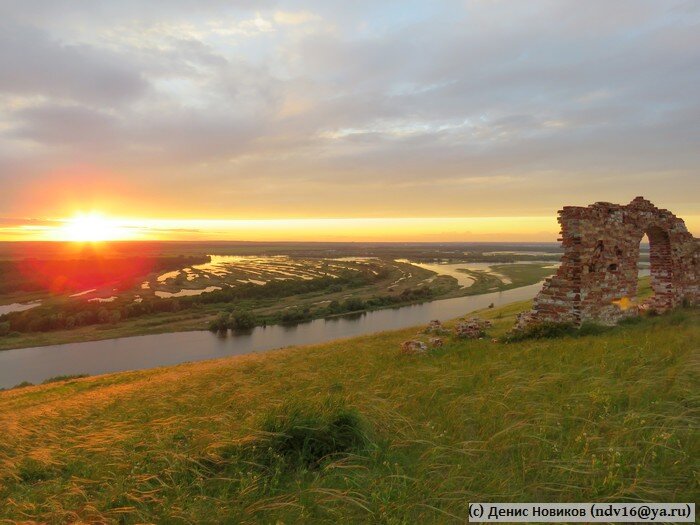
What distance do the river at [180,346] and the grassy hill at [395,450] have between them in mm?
22488

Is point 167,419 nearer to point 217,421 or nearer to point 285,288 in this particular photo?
point 217,421

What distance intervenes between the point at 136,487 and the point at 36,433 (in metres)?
4.98

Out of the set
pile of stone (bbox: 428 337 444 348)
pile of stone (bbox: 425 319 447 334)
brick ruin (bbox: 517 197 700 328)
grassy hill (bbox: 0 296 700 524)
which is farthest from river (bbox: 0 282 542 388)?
grassy hill (bbox: 0 296 700 524)

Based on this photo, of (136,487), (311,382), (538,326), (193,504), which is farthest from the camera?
(538,326)

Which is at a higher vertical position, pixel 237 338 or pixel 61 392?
pixel 61 392

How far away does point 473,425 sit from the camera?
492cm

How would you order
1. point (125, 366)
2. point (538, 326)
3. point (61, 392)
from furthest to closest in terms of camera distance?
point (125, 366), point (61, 392), point (538, 326)

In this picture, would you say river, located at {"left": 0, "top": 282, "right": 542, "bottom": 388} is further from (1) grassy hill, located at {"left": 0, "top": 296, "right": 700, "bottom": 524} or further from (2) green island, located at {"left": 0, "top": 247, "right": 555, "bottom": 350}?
(1) grassy hill, located at {"left": 0, "top": 296, "right": 700, "bottom": 524}

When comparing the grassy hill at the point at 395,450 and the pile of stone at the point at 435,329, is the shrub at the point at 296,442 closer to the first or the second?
the grassy hill at the point at 395,450

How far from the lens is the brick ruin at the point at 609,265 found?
11227mm

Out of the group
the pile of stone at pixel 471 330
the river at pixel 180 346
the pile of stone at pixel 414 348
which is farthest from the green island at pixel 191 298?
the pile of stone at pixel 414 348

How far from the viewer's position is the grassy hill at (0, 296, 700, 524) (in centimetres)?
347

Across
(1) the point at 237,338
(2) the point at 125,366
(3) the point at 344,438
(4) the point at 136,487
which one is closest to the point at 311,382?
(3) the point at 344,438

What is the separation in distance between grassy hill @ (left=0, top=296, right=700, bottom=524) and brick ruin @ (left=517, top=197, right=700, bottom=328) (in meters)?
3.73
